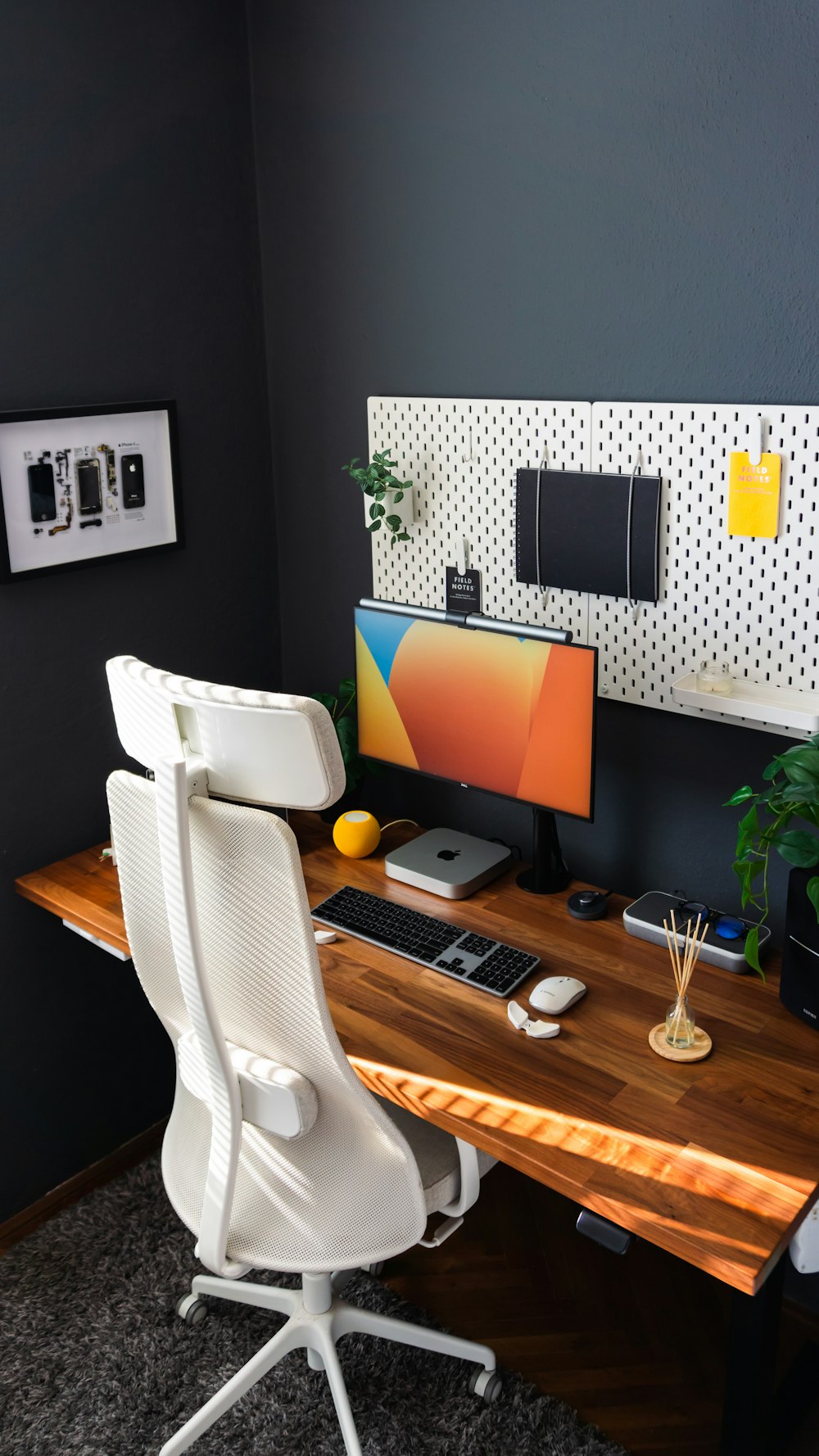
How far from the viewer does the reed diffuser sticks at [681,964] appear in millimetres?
1773

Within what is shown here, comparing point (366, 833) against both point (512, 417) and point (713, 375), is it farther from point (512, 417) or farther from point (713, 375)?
point (713, 375)

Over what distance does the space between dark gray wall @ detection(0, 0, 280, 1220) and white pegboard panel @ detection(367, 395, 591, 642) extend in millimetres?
406

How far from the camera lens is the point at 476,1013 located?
1.88 metres

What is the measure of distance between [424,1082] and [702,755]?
82cm

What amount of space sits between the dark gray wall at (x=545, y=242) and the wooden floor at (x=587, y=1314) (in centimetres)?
76

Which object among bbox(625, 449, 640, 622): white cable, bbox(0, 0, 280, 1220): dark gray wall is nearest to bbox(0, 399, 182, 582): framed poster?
bbox(0, 0, 280, 1220): dark gray wall

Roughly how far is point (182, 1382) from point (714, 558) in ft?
5.75

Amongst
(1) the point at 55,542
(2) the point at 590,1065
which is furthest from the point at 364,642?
(2) the point at 590,1065

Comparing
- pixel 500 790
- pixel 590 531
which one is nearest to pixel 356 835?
pixel 500 790

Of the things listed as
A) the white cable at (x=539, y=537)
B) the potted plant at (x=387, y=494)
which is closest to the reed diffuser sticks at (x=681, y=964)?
the white cable at (x=539, y=537)

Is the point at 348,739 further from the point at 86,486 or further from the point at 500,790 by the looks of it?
the point at 86,486

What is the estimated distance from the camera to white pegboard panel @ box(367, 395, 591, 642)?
2.19 m

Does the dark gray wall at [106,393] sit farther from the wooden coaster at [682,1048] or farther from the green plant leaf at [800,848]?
the green plant leaf at [800,848]

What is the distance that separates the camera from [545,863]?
2.24 m
